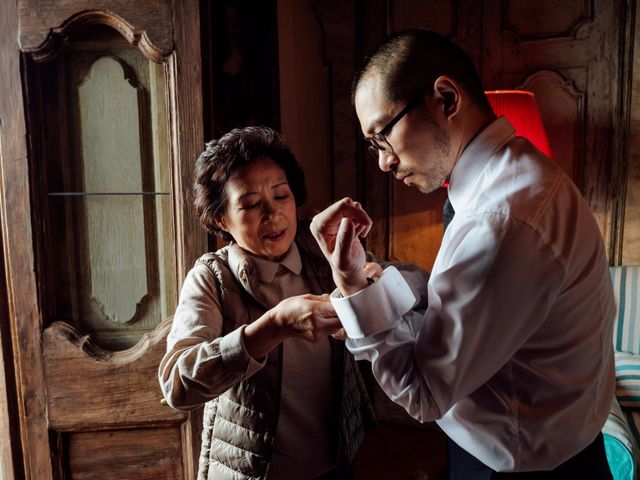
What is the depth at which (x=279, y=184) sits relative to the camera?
118 centimetres

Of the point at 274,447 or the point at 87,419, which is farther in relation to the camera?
the point at 87,419

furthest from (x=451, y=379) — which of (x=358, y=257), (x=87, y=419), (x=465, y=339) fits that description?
(x=87, y=419)

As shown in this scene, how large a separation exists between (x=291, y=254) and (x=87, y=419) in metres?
0.88

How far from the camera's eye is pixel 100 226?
1.58 meters

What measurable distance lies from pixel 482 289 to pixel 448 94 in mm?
349

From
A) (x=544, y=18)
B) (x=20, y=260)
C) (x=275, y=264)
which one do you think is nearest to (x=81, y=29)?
(x=20, y=260)

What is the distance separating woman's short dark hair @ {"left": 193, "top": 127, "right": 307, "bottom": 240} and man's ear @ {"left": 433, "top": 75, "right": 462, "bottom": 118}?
0.45 m

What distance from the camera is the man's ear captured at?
0.86 metres

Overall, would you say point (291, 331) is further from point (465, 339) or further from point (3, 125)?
point (3, 125)

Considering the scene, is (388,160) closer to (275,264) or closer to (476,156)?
(476,156)

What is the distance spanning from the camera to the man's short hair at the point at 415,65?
87cm

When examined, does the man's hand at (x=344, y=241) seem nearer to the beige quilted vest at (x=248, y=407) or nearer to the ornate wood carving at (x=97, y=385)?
the beige quilted vest at (x=248, y=407)

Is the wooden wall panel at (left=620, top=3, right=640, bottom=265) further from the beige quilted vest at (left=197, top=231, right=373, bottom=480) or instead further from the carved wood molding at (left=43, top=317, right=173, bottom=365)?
the carved wood molding at (left=43, top=317, right=173, bottom=365)

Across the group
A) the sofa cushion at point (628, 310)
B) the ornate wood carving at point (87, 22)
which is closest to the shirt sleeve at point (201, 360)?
the ornate wood carving at point (87, 22)
